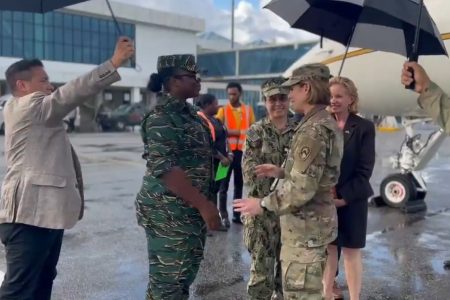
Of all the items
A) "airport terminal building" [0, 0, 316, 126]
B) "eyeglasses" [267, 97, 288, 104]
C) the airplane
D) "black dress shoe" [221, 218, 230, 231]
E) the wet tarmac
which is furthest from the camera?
"airport terminal building" [0, 0, 316, 126]

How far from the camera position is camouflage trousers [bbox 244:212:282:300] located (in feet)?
11.9

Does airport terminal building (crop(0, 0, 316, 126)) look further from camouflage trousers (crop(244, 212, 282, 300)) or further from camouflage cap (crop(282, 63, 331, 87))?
camouflage cap (crop(282, 63, 331, 87))

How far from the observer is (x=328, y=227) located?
9.72 feet

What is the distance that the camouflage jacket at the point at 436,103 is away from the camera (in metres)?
3.15

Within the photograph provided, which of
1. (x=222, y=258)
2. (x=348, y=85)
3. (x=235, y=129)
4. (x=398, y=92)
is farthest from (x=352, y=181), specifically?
(x=398, y=92)

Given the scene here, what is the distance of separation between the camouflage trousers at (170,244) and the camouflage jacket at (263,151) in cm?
90

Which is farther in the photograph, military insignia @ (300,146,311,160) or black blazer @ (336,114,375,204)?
black blazer @ (336,114,375,204)

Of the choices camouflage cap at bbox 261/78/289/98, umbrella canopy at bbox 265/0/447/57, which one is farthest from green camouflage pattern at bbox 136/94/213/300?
umbrella canopy at bbox 265/0/447/57

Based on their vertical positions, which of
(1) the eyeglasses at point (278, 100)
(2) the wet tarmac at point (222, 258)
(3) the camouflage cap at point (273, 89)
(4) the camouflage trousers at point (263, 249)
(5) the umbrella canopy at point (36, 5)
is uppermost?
(5) the umbrella canopy at point (36, 5)

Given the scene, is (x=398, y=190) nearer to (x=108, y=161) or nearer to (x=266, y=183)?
(x=266, y=183)

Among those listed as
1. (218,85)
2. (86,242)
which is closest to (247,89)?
(218,85)

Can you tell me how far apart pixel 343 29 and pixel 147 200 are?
2.45 m

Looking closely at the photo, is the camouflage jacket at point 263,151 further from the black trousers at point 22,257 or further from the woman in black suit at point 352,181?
A: the black trousers at point 22,257

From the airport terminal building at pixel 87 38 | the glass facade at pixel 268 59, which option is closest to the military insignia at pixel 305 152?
the airport terminal building at pixel 87 38
